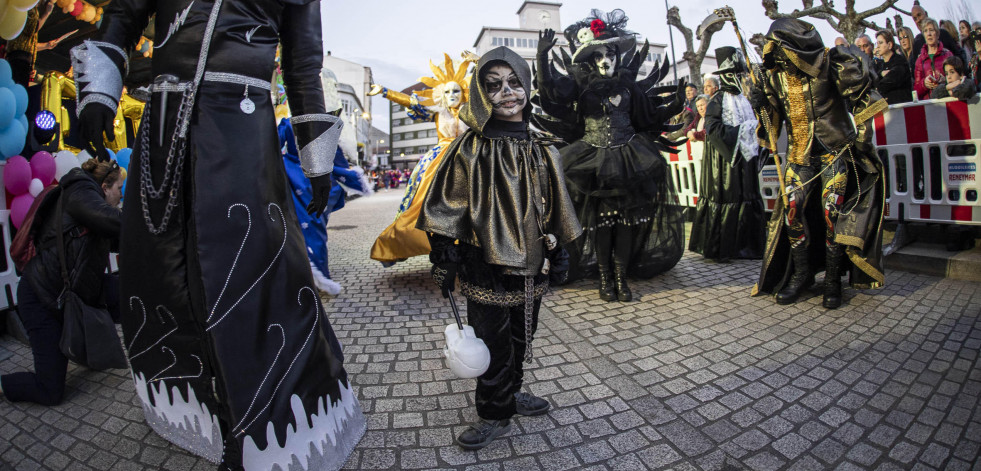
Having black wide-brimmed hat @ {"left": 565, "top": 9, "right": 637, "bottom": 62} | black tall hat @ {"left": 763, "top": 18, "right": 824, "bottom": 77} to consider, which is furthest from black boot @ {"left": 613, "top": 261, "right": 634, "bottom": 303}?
black tall hat @ {"left": 763, "top": 18, "right": 824, "bottom": 77}

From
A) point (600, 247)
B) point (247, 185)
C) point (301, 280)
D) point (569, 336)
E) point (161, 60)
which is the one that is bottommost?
point (569, 336)

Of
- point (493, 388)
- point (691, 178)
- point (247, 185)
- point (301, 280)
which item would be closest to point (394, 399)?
point (493, 388)

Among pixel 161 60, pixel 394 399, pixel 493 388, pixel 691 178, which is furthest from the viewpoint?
pixel 691 178

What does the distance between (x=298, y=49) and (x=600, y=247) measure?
3471mm

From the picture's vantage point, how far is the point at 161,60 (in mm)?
1887

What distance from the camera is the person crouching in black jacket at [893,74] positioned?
265 inches

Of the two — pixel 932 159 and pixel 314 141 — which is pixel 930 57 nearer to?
pixel 932 159

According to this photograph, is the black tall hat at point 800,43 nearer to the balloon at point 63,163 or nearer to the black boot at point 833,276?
the black boot at point 833,276

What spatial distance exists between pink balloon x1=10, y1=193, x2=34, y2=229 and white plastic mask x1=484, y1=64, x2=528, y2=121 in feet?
13.1

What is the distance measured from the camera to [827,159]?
13.6 feet

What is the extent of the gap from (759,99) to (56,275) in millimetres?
5688

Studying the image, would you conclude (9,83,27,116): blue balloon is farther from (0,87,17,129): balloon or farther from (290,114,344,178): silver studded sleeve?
(290,114,344,178): silver studded sleeve

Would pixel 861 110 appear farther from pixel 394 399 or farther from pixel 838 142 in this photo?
pixel 394 399

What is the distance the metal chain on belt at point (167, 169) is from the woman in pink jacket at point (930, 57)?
8.32 m
